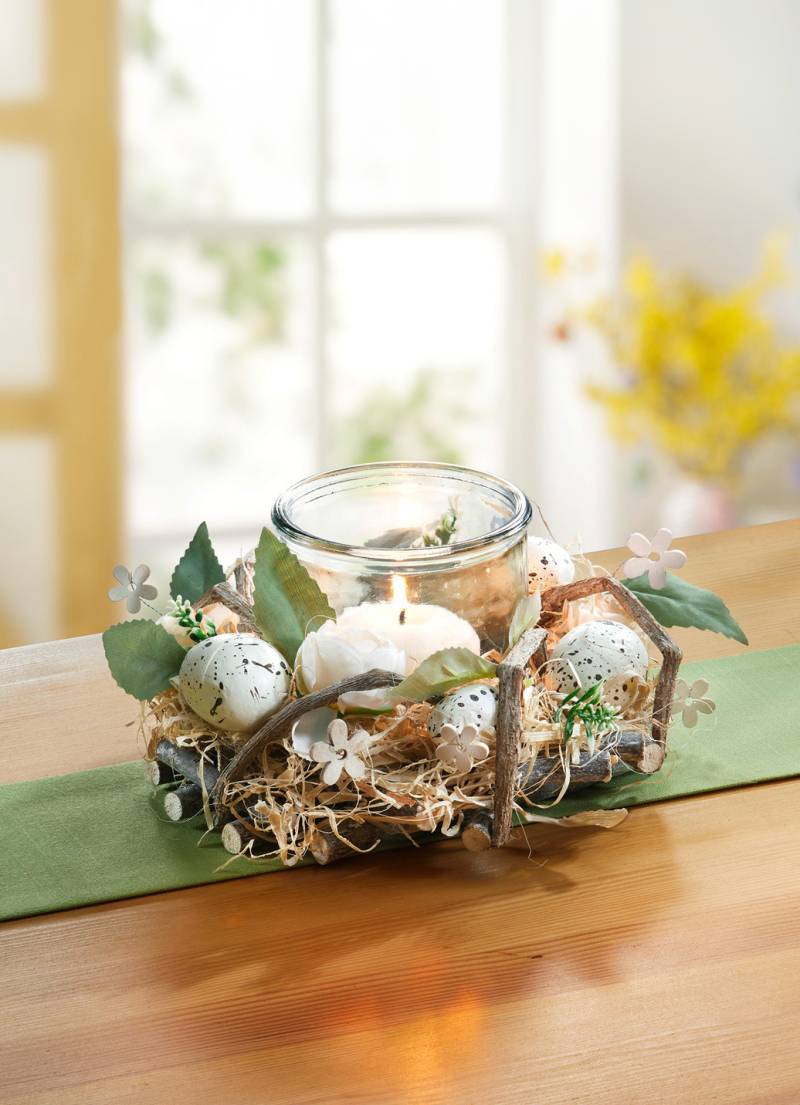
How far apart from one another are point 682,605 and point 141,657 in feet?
1.12

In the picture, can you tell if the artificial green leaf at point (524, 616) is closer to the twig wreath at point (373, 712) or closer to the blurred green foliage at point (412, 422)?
the twig wreath at point (373, 712)

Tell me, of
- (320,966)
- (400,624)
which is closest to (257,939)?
(320,966)

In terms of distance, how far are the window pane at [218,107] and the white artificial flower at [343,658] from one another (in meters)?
2.07

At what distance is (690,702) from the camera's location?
0.83m

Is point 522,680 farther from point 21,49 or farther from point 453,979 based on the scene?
point 21,49

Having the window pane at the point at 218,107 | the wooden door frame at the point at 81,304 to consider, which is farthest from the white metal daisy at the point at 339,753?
the window pane at the point at 218,107

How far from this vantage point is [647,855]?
0.79 m

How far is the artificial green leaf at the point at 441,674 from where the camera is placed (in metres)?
0.75

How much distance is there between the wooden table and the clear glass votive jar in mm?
153

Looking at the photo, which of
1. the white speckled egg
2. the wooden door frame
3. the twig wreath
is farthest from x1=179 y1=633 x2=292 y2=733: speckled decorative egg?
the wooden door frame

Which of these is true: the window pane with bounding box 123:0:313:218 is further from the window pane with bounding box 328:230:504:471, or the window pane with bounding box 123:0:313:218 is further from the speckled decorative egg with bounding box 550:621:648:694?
the speckled decorative egg with bounding box 550:621:648:694

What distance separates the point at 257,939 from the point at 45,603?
1.97 meters

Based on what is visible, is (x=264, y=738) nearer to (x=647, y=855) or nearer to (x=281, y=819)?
(x=281, y=819)

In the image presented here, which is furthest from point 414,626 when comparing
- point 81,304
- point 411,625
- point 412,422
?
point 412,422
